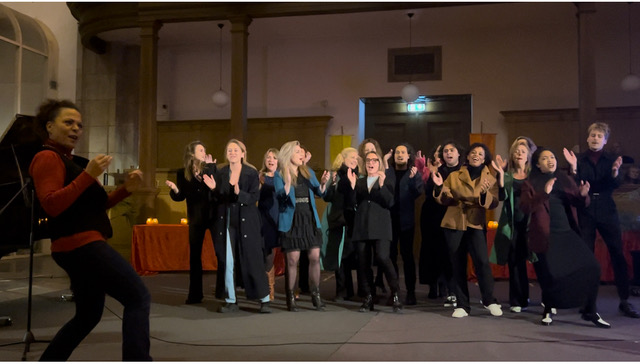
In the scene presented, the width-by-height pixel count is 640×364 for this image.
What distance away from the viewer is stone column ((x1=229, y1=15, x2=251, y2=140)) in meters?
8.96

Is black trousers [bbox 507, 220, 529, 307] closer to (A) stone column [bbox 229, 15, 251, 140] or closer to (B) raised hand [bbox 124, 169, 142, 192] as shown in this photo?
(B) raised hand [bbox 124, 169, 142, 192]

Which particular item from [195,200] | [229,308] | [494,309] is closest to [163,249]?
[195,200]

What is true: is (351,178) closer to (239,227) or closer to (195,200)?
(239,227)

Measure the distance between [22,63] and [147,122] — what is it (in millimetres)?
3220

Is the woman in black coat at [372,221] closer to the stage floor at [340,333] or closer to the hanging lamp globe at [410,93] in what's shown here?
the stage floor at [340,333]

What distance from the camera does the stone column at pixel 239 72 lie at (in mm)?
8961

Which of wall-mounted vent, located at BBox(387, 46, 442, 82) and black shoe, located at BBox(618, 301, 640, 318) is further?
wall-mounted vent, located at BBox(387, 46, 442, 82)

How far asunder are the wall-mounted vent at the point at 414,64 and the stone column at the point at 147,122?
471 cm

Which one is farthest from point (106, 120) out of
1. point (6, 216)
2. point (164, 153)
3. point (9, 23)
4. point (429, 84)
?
point (6, 216)

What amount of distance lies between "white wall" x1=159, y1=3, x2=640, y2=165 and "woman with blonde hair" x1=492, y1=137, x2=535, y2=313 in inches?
223

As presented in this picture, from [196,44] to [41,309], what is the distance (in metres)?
8.23

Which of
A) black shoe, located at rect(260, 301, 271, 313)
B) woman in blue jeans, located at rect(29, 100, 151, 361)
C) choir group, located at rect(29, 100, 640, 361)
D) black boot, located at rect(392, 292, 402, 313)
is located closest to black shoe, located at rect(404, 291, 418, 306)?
choir group, located at rect(29, 100, 640, 361)

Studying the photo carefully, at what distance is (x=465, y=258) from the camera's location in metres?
4.49

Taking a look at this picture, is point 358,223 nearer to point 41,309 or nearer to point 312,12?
point 41,309
